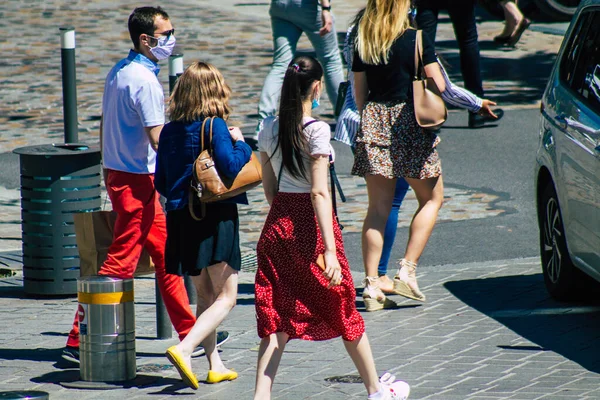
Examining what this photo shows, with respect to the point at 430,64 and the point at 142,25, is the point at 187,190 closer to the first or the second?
the point at 142,25

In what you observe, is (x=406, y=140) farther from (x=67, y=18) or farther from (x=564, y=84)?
(x=67, y=18)

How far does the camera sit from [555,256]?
23.7 feet

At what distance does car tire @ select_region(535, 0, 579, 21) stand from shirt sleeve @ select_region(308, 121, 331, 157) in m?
15.6

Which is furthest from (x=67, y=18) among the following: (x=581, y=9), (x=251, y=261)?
(x=581, y=9)

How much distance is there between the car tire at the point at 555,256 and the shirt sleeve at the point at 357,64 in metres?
1.37

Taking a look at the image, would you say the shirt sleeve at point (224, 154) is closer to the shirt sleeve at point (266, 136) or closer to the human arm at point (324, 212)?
the shirt sleeve at point (266, 136)

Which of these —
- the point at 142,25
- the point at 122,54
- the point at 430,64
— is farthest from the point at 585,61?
the point at 122,54

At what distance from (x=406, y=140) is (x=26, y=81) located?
33.1ft

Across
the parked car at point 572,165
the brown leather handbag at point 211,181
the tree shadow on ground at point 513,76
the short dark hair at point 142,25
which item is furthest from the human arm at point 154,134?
the tree shadow on ground at point 513,76

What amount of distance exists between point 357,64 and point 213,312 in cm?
200

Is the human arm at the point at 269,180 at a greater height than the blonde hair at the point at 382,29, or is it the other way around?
the blonde hair at the point at 382,29

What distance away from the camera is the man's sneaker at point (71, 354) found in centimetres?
627

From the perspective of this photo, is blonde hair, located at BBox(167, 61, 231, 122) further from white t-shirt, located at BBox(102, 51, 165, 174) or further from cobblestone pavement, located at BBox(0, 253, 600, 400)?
cobblestone pavement, located at BBox(0, 253, 600, 400)

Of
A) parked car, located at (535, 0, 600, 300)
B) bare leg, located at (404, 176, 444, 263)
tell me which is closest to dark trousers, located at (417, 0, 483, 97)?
parked car, located at (535, 0, 600, 300)
